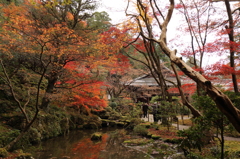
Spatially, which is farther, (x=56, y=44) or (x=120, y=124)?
(x=120, y=124)

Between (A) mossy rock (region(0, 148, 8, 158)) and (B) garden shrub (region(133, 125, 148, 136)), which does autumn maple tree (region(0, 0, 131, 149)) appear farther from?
(B) garden shrub (region(133, 125, 148, 136))

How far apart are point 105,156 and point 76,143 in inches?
101

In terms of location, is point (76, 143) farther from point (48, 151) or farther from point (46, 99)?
point (46, 99)

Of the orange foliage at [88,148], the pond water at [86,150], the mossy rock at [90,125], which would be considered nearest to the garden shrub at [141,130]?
the pond water at [86,150]

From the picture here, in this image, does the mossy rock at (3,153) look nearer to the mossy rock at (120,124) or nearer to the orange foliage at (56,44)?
the orange foliage at (56,44)

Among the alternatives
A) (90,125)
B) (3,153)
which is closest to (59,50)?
(3,153)

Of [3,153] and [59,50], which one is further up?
[59,50]

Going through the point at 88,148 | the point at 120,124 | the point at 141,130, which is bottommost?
the point at 88,148

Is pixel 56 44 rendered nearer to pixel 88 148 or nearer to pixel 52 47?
pixel 52 47

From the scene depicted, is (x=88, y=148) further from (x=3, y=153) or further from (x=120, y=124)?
(x=120, y=124)

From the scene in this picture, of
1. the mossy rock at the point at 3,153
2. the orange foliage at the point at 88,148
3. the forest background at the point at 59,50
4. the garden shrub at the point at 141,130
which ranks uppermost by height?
the forest background at the point at 59,50

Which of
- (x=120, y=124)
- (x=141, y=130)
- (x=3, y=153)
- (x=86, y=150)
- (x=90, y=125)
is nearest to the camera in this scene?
(x=3, y=153)

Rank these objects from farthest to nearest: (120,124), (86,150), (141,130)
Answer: (120,124) < (141,130) < (86,150)

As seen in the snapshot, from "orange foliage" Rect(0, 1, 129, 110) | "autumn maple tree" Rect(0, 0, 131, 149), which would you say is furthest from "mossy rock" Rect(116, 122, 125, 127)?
"autumn maple tree" Rect(0, 0, 131, 149)
